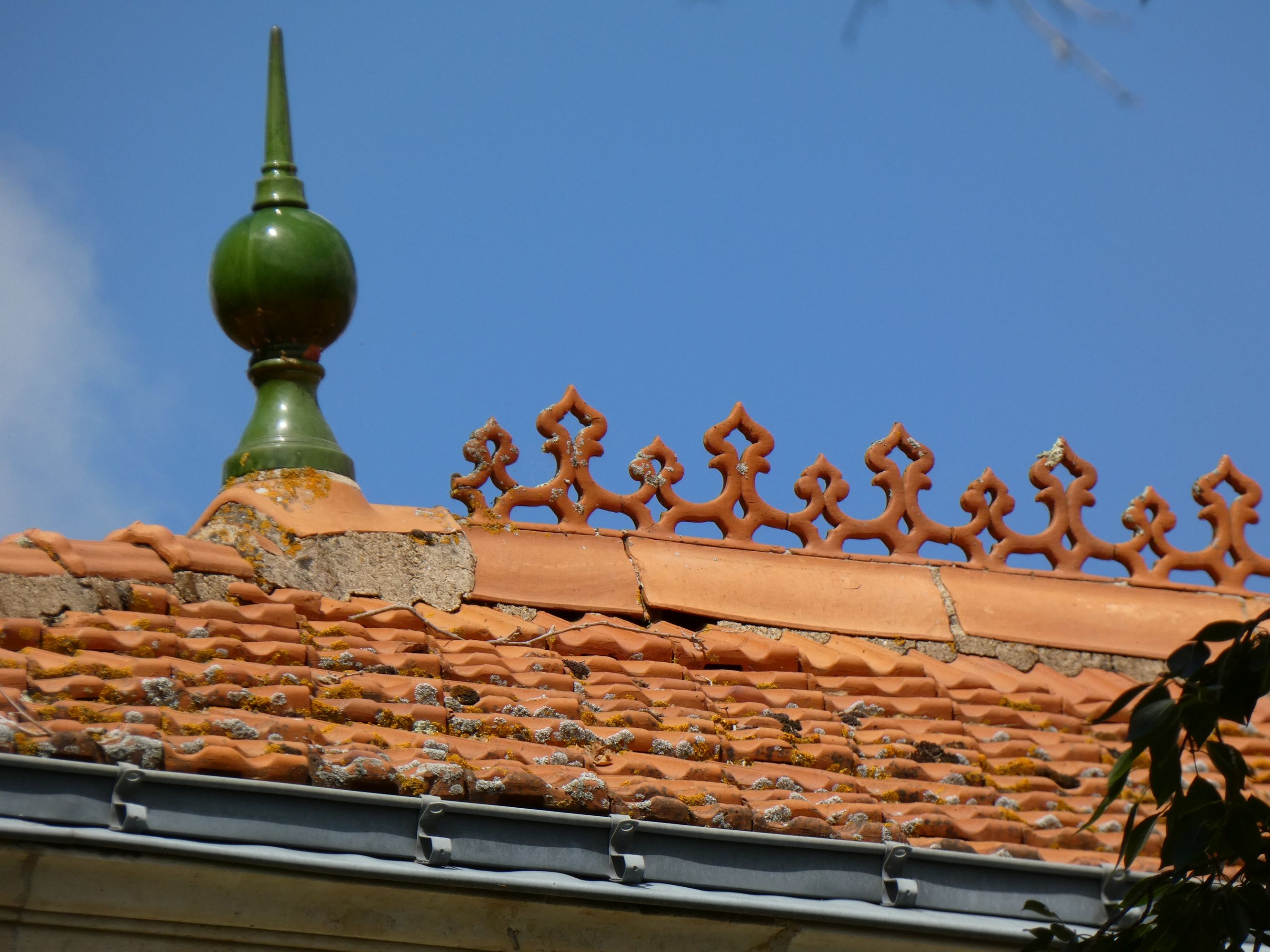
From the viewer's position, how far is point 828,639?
5242 mm

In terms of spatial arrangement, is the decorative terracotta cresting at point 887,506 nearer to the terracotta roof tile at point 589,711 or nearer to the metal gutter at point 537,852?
the terracotta roof tile at point 589,711

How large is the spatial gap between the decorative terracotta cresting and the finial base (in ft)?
1.51

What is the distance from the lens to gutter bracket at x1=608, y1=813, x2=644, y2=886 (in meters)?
3.21

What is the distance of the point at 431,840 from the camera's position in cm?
308

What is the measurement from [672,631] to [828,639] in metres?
0.61

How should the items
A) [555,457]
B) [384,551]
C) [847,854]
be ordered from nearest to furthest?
1. [847,854]
2. [384,551]
3. [555,457]

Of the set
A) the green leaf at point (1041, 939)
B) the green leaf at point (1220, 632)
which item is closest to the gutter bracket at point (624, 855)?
the green leaf at point (1041, 939)

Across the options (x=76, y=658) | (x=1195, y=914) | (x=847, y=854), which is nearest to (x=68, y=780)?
(x=76, y=658)

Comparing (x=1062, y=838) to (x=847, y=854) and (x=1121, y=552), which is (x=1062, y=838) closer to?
(x=847, y=854)

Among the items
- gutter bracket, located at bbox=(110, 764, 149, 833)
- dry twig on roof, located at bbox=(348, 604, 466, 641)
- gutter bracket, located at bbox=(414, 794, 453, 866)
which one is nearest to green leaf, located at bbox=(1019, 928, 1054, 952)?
gutter bracket, located at bbox=(414, 794, 453, 866)

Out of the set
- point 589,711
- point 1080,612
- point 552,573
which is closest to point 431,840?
point 589,711

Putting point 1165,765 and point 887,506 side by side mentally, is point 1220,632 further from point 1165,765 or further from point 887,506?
point 887,506

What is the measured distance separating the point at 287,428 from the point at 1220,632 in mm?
3462

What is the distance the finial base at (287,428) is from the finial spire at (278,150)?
22.0 inches
